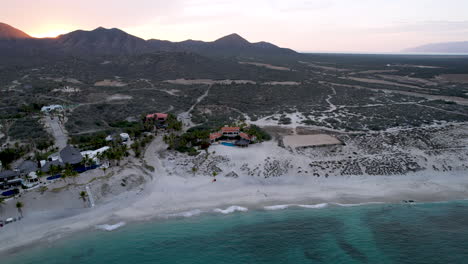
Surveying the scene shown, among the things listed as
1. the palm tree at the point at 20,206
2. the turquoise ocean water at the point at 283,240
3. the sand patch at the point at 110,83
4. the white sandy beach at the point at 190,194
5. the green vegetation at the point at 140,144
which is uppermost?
the sand patch at the point at 110,83

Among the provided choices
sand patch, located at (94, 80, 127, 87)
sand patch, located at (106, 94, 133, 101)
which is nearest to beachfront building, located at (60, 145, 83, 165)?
sand patch, located at (106, 94, 133, 101)

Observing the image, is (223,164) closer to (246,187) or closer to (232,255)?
(246,187)

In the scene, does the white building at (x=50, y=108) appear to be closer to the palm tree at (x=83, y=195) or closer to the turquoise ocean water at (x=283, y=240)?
the palm tree at (x=83, y=195)

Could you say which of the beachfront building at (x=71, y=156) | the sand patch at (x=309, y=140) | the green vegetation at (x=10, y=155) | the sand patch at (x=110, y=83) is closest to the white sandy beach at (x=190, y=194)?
the beachfront building at (x=71, y=156)

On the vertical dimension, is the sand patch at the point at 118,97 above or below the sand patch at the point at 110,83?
below

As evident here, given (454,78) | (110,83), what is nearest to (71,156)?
(110,83)
